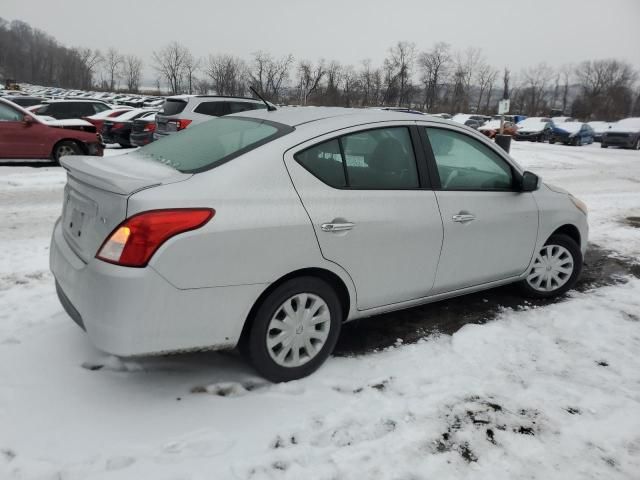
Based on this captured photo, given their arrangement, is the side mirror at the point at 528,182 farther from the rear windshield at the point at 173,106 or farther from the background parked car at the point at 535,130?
the background parked car at the point at 535,130

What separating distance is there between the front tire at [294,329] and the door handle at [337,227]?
0.30 m

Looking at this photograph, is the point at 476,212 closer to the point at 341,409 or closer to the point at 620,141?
the point at 341,409

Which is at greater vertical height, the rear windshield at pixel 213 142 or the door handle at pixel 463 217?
the rear windshield at pixel 213 142

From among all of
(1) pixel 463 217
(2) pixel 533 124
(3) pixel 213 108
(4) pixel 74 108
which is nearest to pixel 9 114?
(3) pixel 213 108

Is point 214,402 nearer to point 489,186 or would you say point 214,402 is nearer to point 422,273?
point 422,273

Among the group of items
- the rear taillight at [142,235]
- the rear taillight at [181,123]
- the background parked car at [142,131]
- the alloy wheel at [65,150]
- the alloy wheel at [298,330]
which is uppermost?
the rear taillight at [181,123]

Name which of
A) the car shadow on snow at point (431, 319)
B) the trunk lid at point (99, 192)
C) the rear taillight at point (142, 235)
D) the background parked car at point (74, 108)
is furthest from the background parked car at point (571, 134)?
the rear taillight at point (142, 235)

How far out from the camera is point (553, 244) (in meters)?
4.46

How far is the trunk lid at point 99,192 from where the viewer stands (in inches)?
102

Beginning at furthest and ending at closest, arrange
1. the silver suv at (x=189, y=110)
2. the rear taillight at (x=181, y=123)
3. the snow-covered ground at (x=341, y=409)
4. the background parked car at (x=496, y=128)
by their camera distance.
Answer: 1. the background parked car at (x=496, y=128)
2. the silver suv at (x=189, y=110)
3. the rear taillight at (x=181, y=123)
4. the snow-covered ground at (x=341, y=409)

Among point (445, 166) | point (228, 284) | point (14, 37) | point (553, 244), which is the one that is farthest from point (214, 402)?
point (14, 37)

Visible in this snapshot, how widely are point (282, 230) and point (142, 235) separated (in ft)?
2.40

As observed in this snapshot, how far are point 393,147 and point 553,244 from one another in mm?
1926

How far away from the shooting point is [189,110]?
1272 cm
